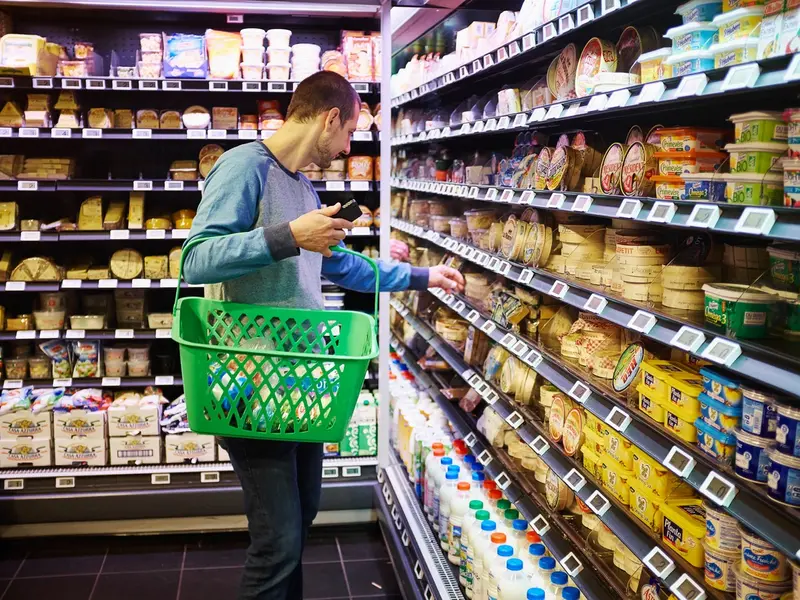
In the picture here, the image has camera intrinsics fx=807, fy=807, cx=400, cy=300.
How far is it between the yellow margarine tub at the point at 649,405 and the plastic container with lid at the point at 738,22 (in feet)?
3.00

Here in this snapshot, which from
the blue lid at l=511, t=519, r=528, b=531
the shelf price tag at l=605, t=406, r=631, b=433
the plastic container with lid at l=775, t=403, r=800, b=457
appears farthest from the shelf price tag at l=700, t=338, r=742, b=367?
the blue lid at l=511, t=519, r=528, b=531

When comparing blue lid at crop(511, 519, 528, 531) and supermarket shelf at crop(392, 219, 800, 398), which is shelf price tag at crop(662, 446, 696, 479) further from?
blue lid at crop(511, 519, 528, 531)

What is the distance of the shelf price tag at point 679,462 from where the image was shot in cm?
185

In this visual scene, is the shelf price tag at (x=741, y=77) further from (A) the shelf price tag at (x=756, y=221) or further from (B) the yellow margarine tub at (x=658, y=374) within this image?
(B) the yellow margarine tub at (x=658, y=374)

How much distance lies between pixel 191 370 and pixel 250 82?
244cm

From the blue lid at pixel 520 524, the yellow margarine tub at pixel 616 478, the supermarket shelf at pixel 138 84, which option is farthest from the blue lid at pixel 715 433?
the supermarket shelf at pixel 138 84

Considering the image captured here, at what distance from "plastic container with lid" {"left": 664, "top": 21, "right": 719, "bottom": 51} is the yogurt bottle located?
1636 mm

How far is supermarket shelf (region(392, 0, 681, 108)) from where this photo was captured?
90.0 inches

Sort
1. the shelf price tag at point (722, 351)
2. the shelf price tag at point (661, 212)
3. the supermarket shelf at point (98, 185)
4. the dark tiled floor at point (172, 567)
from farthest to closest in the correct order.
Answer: the supermarket shelf at point (98, 185)
the dark tiled floor at point (172, 567)
the shelf price tag at point (661, 212)
the shelf price tag at point (722, 351)

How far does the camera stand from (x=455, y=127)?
3945mm

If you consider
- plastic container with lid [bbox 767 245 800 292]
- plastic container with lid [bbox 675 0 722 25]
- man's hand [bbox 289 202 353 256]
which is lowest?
plastic container with lid [bbox 767 245 800 292]

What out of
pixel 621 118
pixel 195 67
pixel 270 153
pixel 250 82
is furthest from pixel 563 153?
pixel 195 67

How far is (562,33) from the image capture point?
2512mm

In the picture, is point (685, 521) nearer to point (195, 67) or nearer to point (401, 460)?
point (401, 460)
